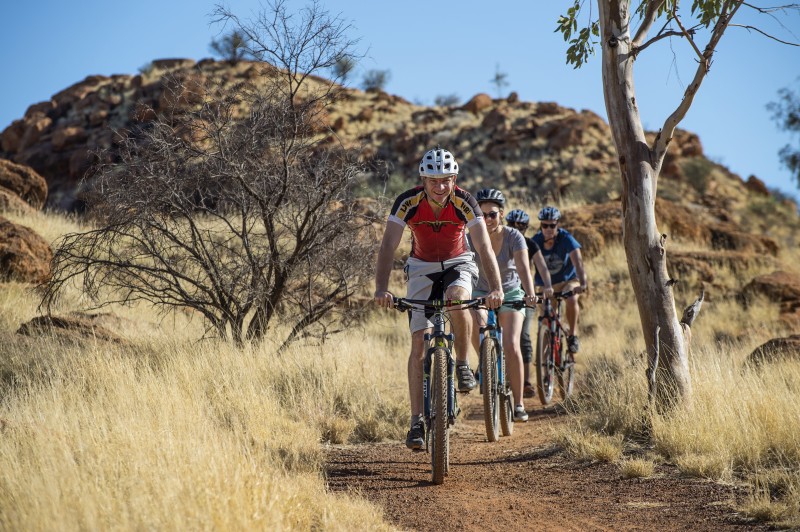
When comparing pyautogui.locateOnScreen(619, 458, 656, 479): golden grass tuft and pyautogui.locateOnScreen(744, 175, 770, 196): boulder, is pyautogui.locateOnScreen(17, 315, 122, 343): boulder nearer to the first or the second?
pyautogui.locateOnScreen(619, 458, 656, 479): golden grass tuft

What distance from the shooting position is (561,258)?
10602mm

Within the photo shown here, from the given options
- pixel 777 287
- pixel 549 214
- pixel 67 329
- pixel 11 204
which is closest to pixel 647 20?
pixel 549 214

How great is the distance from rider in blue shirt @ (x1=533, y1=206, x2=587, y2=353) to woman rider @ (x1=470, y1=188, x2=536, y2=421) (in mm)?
2242

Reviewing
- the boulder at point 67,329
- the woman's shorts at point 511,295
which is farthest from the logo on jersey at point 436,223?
the boulder at point 67,329

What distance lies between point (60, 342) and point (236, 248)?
7.81 feet

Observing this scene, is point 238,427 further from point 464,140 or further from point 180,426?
point 464,140

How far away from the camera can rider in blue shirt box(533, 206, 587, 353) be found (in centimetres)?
1048

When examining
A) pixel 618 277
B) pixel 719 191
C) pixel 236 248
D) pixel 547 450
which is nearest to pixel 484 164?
pixel 719 191

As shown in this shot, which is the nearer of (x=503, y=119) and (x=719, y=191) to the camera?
(x=719, y=191)

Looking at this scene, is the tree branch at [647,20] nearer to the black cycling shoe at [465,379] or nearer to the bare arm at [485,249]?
the bare arm at [485,249]

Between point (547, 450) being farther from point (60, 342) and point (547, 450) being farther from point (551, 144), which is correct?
point (551, 144)

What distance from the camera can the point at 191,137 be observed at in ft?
30.0

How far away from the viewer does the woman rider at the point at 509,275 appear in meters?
8.12

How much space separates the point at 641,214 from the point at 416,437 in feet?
9.58
